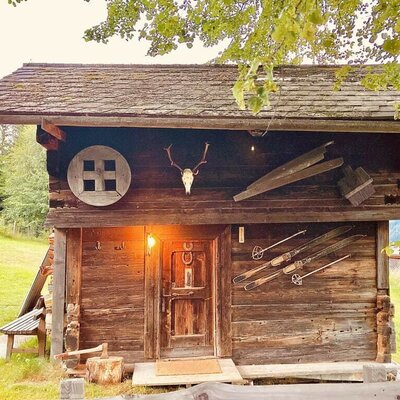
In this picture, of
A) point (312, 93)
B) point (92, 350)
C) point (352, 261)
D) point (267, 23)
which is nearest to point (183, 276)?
point (92, 350)

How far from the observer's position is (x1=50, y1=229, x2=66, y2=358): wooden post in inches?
223

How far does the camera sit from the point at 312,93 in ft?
20.0

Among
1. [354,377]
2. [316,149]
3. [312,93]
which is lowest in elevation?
[354,377]

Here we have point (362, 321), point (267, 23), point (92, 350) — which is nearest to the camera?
point (267, 23)

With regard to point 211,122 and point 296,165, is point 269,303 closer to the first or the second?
point 296,165

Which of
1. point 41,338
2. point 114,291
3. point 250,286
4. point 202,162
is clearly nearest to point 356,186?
point 250,286

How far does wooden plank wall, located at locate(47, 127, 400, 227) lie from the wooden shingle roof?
1.70ft

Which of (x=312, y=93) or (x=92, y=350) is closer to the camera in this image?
(x=92, y=350)

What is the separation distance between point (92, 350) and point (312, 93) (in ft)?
16.6

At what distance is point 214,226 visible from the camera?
6.03 metres

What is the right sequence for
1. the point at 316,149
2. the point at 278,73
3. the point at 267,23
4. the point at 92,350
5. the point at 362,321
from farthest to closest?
the point at 278,73
the point at 362,321
the point at 316,149
the point at 92,350
the point at 267,23

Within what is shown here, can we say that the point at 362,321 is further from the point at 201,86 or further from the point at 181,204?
the point at 201,86

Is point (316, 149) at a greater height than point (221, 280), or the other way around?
point (316, 149)

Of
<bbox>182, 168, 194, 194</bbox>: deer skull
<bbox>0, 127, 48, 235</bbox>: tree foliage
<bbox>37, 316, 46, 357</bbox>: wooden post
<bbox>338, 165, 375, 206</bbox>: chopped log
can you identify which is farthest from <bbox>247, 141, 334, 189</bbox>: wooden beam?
<bbox>0, 127, 48, 235</bbox>: tree foliage
